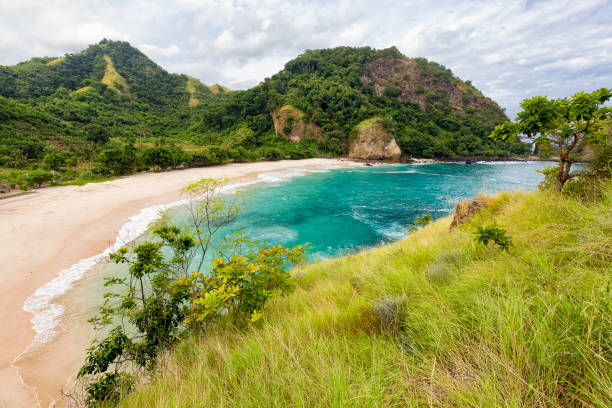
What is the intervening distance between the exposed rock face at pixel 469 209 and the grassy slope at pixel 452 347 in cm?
320

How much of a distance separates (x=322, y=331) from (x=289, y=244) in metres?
9.86

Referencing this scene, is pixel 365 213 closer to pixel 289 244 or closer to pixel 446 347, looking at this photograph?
pixel 289 244

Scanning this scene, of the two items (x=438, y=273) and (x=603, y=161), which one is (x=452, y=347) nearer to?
(x=438, y=273)

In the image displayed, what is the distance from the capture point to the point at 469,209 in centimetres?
643

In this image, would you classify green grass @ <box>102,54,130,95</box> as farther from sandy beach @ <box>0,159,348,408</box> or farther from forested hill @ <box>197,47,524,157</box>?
sandy beach @ <box>0,159,348,408</box>

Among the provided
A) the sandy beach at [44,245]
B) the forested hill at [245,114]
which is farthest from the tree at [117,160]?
the sandy beach at [44,245]

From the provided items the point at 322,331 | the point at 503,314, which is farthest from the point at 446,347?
the point at 322,331

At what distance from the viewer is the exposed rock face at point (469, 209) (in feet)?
20.4

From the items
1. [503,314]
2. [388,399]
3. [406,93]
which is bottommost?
[388,399]

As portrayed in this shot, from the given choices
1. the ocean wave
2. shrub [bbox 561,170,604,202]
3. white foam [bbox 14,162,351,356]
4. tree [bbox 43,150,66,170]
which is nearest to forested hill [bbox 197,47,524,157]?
the ocean wave

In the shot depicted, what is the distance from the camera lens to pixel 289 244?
12.1 metres

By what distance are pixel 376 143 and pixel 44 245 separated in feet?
213

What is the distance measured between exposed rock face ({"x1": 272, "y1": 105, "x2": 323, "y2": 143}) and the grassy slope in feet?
224

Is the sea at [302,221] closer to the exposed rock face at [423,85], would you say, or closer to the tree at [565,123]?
the tree at [565,123]
